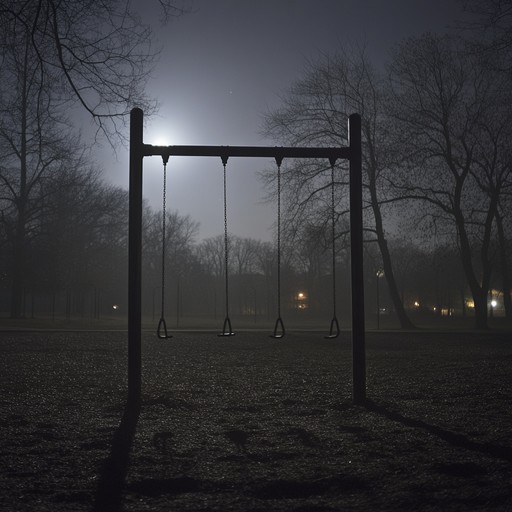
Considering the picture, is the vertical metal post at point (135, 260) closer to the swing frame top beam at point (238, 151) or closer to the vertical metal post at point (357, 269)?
the swing frame top beam at point (238, 151)

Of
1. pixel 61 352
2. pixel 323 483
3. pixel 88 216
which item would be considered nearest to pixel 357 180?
pixel 323 483

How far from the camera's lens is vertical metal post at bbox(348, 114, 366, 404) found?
760cm

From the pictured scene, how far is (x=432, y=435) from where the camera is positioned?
217 inches

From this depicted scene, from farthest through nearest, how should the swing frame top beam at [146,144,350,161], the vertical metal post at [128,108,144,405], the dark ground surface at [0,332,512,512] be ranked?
the swing frame top beam at [146,144,350,161] → the vertical metal post at [128,108,144,405] → the dark ground surface at [0,332,512,512]

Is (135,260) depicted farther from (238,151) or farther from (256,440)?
(256,440)

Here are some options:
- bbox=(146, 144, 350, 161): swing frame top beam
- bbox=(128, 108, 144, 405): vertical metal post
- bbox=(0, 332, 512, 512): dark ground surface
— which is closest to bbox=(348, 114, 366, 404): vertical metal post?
bbox=(146, 144, 350, 161): swing frame top beam

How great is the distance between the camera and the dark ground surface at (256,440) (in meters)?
3.89

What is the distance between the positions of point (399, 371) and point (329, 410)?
155 inches

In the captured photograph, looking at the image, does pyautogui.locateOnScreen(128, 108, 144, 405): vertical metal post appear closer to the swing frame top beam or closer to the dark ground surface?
the swing frame top beam

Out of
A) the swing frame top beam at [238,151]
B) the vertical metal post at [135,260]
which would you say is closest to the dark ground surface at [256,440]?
the vertical metal post at [135,260]

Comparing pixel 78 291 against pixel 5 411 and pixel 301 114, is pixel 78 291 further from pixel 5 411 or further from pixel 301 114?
pixel 5 411

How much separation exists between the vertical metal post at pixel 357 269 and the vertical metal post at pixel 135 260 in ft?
8.53

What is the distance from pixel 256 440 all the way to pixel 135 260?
3071 mm

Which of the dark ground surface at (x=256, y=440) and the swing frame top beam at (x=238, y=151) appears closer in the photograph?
the dark ground surface at (x=256, y=440)
